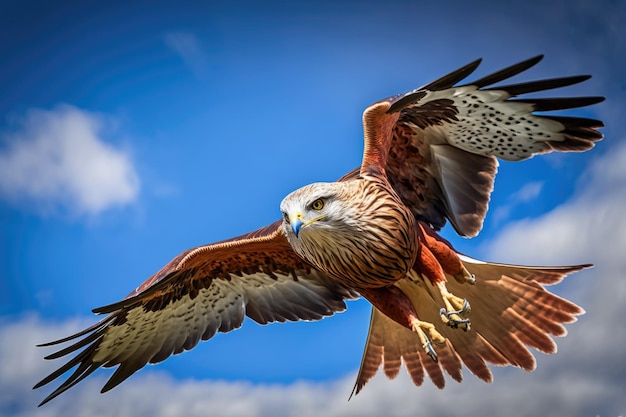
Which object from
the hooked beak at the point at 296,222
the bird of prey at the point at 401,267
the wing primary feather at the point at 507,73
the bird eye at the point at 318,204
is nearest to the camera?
the wing primary feather at the point at 507,73

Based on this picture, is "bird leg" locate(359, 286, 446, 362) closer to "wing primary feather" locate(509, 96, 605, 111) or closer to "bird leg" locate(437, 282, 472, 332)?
"bird leg" locate(437, 282, 472, 332)

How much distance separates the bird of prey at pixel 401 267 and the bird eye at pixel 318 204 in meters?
0.02

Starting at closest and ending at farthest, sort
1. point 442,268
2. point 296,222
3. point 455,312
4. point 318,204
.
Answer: point 296,222 < point 318,204 < point 455,312 < point 442,268

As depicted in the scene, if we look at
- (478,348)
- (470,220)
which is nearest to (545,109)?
(470,220)

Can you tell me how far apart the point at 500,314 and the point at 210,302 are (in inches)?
124

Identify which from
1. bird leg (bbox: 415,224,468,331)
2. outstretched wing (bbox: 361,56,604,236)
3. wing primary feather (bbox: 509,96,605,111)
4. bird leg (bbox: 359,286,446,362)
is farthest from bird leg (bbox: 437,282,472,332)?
wing primary feather (bbox: 509,96,605,111)

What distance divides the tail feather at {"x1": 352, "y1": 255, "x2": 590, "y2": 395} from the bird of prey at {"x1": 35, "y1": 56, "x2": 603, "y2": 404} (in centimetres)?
1

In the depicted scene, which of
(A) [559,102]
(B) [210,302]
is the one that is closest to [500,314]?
(A) [559,102]

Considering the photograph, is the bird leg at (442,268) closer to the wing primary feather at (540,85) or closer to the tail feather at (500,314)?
the tail feather at (500,314)

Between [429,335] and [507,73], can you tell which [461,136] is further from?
[429,335]

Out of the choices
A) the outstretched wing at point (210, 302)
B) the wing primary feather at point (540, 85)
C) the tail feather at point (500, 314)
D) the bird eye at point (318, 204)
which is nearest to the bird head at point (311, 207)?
the bird eye at point (318, 204)

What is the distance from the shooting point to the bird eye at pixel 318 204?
17.0 feet

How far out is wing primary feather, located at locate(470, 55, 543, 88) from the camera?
4.91 metres

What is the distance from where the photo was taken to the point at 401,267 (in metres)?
5.52
